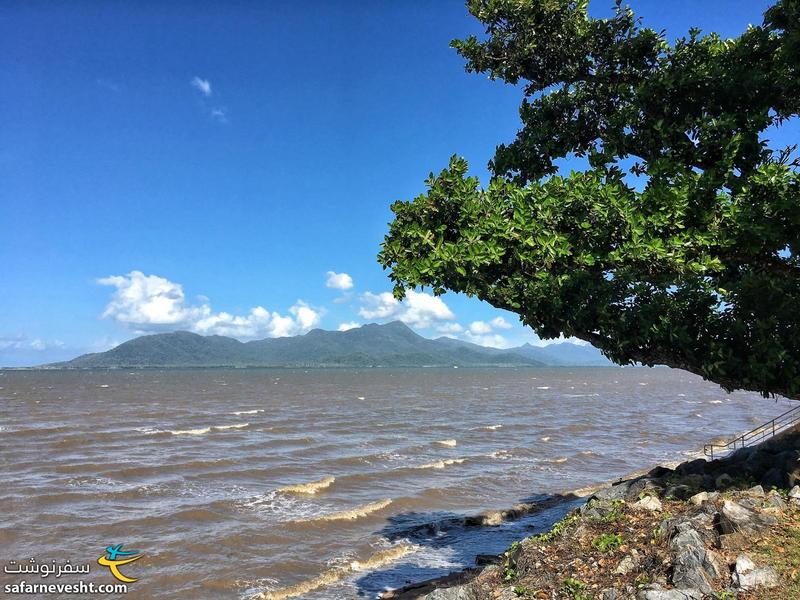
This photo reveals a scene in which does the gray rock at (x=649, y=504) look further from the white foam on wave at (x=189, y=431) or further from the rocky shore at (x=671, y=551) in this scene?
the white foam on wave at (x=189, y=431)

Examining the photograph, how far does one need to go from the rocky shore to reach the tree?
88.3 inches

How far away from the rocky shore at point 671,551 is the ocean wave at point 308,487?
47.8 ft

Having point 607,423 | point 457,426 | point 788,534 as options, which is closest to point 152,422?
point 457,426

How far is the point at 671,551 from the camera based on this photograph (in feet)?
27.8

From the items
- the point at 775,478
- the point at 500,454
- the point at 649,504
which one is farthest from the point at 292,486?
the point at 775,478

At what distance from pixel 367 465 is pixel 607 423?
87.8ft

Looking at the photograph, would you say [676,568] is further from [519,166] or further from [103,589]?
[103,589]

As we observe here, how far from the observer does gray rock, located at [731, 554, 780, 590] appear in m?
7.70

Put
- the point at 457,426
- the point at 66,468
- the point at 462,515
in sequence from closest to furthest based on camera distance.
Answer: the point at 462,515 < the point at 66,468 < the point at 457,426

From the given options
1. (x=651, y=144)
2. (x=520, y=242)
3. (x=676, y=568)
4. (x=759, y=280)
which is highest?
(x=651, y=144)

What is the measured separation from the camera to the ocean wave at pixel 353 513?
63.9 ft

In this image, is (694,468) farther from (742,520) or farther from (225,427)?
(225,427)

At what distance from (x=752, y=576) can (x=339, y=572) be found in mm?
10430

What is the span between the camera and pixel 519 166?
11.6 m
